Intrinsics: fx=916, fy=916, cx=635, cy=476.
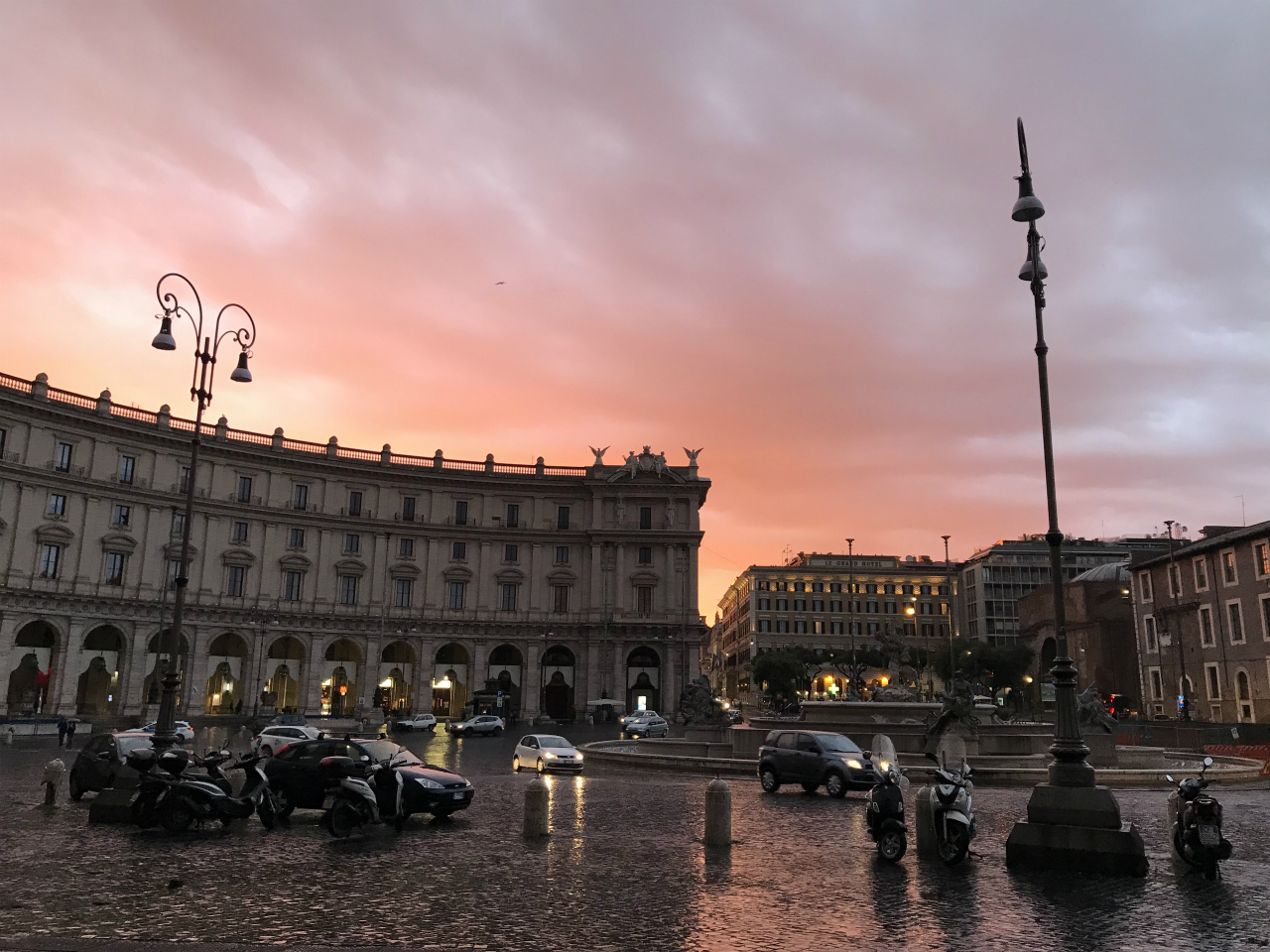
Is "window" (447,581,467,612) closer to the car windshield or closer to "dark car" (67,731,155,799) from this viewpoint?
the car windshield

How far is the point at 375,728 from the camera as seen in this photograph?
56812 mm

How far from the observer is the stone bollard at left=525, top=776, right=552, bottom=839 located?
14.3 meters

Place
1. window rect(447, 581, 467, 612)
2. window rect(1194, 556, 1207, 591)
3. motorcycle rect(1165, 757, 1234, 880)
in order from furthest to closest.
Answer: window rect(447, 581, 467, 612), window rect(1194, 556, 1207, 591), motorcycle rect(1165, 757, 1234, 880)

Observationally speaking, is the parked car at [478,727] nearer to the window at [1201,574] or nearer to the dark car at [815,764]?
the dark car at [815,764]

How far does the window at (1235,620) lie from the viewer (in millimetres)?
52188

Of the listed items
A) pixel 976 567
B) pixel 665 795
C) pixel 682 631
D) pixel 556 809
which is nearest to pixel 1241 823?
pixel 665 795

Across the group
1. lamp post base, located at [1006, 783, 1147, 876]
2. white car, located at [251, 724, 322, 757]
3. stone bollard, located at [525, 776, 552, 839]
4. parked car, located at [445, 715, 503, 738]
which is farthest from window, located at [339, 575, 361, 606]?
lamp post base, located at [1006, 783, 1147, 876]

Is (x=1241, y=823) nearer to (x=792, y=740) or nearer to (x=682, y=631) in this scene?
(x=792, y=740)

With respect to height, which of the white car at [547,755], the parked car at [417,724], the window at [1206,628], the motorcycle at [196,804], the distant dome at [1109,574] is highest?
the distant dome at [1109,574]

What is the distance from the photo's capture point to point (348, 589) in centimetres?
7600

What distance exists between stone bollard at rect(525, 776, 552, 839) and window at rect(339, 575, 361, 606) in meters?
64.9

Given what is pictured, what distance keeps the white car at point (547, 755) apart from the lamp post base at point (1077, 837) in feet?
59.8

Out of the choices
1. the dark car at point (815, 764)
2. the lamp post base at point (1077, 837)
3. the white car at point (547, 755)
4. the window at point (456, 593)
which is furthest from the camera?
the window at point (456, 593)

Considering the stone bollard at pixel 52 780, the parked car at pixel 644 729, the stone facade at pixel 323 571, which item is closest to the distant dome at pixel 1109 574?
the stone facade at pixel 323 571
